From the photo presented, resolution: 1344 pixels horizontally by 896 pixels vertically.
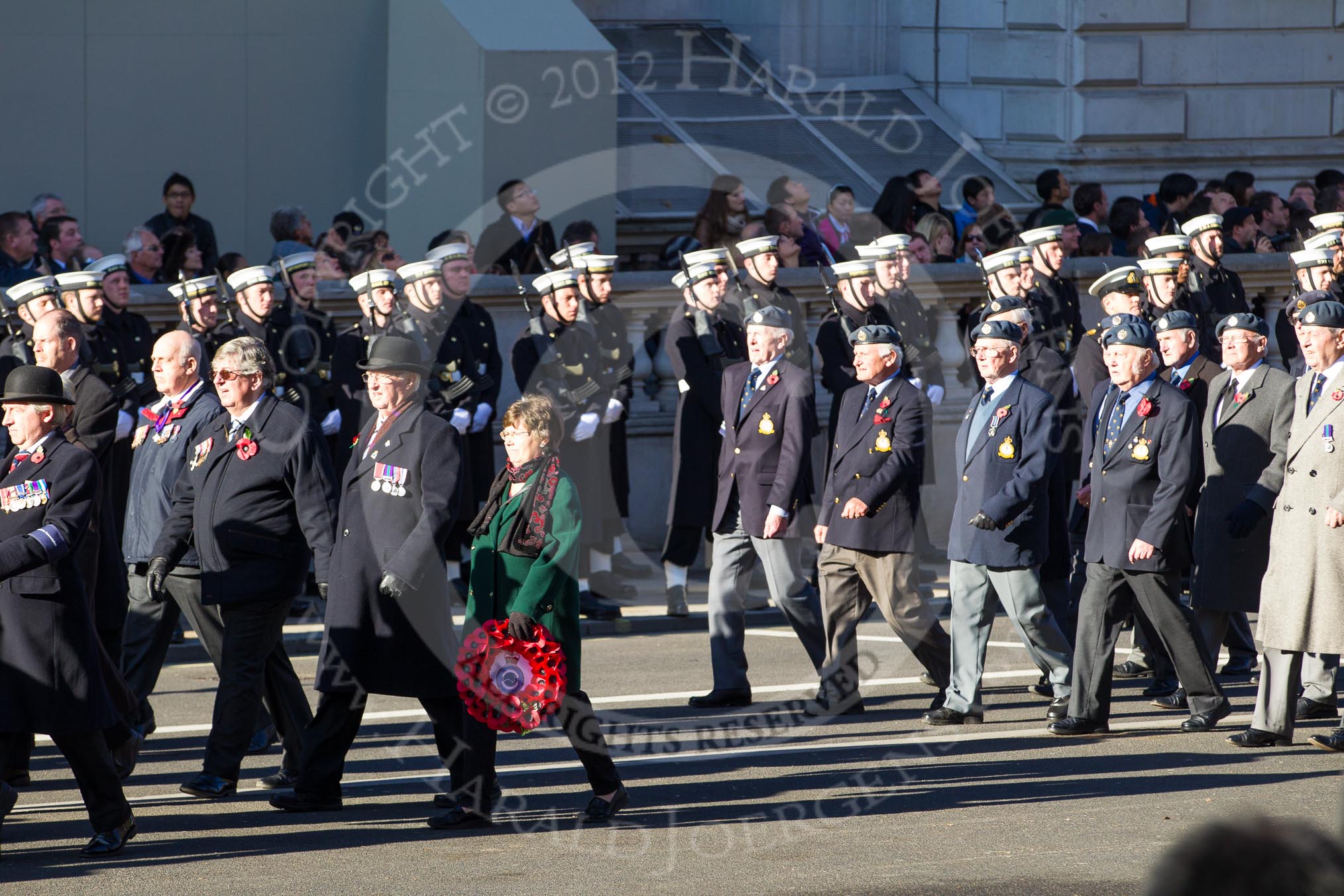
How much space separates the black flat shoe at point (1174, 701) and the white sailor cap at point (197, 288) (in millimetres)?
6118

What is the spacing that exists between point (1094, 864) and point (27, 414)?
12.8ft

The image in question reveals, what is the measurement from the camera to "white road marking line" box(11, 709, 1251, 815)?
7.94 metres

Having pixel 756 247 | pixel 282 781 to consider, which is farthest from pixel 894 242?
pixel 282 781

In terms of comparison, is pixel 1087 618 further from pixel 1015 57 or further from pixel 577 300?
pixel 1015 57

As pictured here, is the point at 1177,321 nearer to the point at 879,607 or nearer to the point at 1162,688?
the point at 1162,688

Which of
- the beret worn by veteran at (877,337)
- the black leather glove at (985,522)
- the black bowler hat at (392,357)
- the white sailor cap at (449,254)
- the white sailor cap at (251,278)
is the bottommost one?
the black leather glove at (985,522)

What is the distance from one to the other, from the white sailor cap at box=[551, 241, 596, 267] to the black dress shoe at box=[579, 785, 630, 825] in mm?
5909

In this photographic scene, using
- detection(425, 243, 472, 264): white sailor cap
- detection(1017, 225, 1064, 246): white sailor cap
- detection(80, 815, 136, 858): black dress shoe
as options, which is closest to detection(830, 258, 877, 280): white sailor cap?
detection(1017, 225, 1064, 246): white sailor cap

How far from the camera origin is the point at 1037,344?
12.1 metres

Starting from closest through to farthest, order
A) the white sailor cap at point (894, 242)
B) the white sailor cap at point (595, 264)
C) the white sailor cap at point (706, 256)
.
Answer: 1. the white sailor cap at point (706, 256)
2. the white sailor cap at point (595, 264)
3. the white sailor cap at point (894, 242)

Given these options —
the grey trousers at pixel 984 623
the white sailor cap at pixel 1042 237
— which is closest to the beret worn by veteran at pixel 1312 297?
the white sailor cap at pixel 1042 237

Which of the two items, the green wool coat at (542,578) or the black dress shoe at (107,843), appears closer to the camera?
the black dress shoe at (107,843)

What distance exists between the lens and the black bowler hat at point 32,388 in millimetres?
6660

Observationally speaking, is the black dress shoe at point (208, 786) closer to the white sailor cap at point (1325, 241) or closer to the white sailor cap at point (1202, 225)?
the white sailor cap at point (1325, 241)
